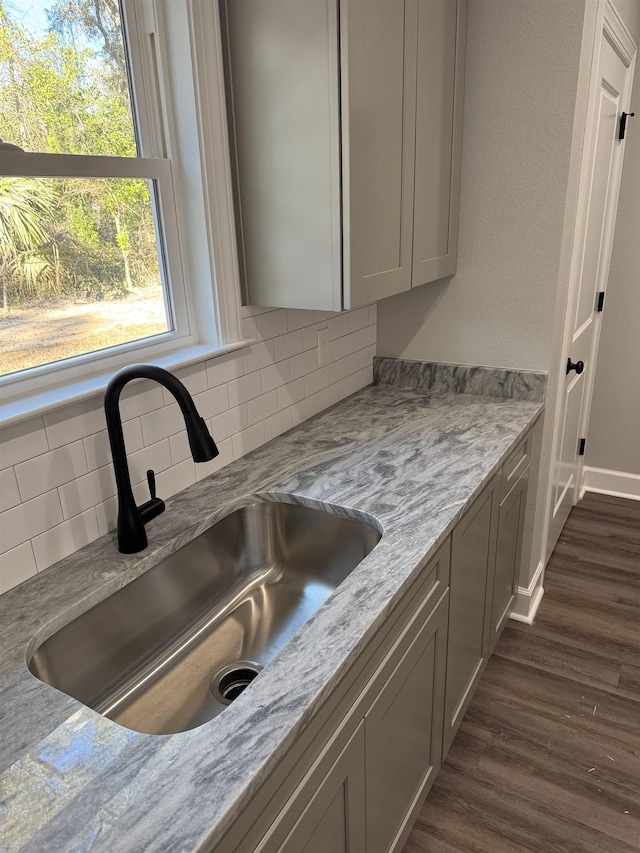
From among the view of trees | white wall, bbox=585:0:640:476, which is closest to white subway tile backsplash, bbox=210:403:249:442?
the view of trees

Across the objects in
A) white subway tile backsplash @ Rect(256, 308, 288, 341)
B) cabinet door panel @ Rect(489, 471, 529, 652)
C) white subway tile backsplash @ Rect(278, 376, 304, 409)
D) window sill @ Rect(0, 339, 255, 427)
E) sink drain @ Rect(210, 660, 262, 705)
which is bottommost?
cabinet door panel @ Rect(489, 471, 529, 652)

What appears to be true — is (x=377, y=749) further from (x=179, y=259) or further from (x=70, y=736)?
(x=179, y=259)

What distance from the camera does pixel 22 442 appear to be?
1.18 m

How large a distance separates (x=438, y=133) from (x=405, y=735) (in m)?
1.69

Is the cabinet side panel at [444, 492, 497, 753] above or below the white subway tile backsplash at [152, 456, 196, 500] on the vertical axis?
below

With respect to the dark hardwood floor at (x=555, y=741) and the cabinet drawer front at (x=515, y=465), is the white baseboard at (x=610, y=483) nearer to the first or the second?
the dark hardwood floor at (x=555, y=741)

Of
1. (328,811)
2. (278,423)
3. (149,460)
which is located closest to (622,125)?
(278,423)

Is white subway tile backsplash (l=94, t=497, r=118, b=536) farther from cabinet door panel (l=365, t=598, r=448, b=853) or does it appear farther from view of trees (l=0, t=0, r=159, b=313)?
cabinet door panel (l=365, t=598, r=448, b=853)

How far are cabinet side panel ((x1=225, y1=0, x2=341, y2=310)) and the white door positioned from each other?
108cm

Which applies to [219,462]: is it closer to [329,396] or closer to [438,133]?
[329,396]

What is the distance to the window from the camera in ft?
4.00

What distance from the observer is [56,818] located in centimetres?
75

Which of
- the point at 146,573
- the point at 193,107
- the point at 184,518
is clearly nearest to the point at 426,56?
the point at 193,107

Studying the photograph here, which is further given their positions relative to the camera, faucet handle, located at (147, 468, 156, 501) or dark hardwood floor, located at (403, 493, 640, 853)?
dark hardwood floor, located at (403, 493, 640, 853)
